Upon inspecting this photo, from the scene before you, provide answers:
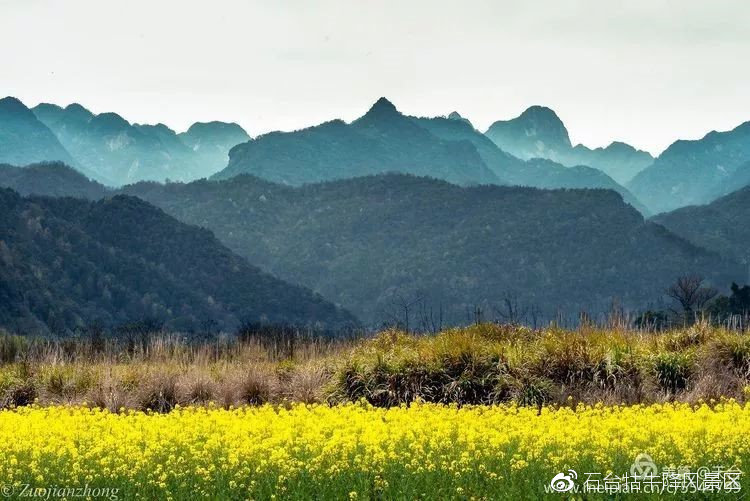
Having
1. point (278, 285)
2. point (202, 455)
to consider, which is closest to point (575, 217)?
point (278, 285)

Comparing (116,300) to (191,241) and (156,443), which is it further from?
(156,443)

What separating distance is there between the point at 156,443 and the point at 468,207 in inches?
6827

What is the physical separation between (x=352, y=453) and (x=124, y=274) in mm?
113802

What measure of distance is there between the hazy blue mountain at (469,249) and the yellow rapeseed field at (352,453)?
14296 centimetres

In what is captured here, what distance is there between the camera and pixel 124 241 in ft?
418

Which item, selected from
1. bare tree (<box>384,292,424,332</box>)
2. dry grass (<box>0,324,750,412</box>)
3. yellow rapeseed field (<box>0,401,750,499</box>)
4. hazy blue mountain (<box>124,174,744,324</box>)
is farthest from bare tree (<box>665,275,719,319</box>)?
hazy blue mountain (<box>124,174,744,324</box>)

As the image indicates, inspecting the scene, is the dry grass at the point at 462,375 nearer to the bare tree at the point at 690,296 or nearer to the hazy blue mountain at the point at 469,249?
the bare tree at the point at 690,296

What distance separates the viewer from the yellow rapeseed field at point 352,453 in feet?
34.8

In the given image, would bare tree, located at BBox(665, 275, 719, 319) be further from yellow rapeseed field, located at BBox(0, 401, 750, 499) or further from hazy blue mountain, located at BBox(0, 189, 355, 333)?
hazy blue mountain, located at BBox(0, 189, 355, 333)

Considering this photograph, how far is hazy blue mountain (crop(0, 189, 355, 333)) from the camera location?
10169 centimetres

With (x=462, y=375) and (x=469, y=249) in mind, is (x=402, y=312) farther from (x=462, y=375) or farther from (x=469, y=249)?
(x=462, y=375)

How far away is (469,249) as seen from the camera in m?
173

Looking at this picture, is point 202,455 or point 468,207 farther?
point 468,207

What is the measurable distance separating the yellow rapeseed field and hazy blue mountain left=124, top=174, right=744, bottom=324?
142965 mm
